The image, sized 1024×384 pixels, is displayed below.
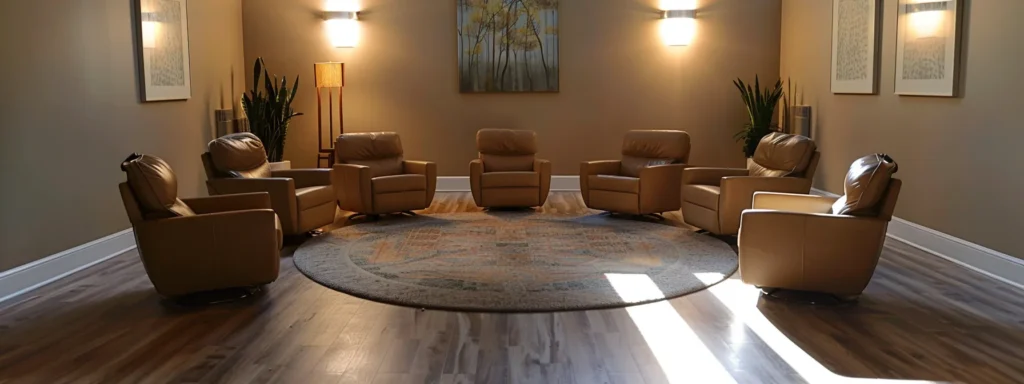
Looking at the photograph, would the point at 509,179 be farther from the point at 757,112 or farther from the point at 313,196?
the point at 757,112

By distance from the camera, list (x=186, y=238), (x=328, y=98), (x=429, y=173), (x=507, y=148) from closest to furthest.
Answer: (x=186, y=238) → (x=429, y=173) → (x=507, y=148) → (x=328, y=98)

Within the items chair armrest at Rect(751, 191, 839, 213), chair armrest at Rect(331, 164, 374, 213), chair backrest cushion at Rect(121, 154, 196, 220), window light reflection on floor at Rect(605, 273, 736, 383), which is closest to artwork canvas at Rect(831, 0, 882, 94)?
chair armrest at Rect(751, 191, 839, 213)

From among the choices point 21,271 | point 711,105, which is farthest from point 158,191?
point 711,105

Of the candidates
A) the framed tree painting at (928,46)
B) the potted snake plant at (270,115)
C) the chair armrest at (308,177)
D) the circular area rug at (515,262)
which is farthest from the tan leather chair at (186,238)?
the framed tree painting at (928,46)

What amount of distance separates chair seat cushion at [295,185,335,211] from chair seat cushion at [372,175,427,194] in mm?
502

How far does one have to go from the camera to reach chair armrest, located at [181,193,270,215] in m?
5.20

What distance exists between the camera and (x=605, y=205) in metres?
7.66

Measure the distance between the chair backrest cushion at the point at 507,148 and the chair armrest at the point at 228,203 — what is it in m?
3.02

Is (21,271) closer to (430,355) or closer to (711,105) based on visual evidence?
(430,355)

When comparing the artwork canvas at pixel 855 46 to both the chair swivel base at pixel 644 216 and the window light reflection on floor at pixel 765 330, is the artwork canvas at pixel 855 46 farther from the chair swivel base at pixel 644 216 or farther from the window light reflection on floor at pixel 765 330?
the window light reflection on floor at pixel 765 330

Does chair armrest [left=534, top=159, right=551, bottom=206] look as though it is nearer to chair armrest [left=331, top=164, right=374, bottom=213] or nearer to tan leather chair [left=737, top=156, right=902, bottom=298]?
chair armrest [left=331, top=164, right=374, bottom=213]

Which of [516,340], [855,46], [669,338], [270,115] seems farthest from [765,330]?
[270,115]

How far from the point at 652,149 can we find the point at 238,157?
11.8ft

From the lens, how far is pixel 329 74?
875cm
